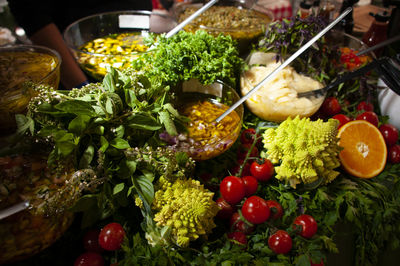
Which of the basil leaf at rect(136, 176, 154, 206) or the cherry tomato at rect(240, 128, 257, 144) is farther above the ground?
the basil leaf at rect(136, 176, 154, 206)

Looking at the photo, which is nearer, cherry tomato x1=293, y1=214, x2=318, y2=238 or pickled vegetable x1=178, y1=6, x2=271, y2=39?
cherry tomato x1=293, y1=214, x2=318, y2=238

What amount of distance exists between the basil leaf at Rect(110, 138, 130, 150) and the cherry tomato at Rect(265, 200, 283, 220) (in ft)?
1.46

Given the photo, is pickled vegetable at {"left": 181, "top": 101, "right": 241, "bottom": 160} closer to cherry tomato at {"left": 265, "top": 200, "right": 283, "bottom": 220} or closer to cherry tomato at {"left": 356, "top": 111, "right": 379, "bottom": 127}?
cherry tomato at {"left": 265, "top": 200, "right": 283, "bottom": 220}

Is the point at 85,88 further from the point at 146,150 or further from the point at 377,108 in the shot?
the point at 377,108

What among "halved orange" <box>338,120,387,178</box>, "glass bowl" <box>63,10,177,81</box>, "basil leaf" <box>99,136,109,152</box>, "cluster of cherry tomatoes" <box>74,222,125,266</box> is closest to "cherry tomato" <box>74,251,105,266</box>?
"cluster of cherry tomatoes" <box>74,222,125,266</box>

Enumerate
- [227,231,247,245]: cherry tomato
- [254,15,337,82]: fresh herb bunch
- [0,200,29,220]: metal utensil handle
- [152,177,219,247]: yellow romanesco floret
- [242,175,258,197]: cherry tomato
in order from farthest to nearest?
[254,15,337,82]: fresh herb bunch → [242,175,258,197]: cherry tomato → [227,231,247,245]: cherry tomato → [152,177,219,247]: yellow romanesco floret → [0,200,29,220]: metal utensil handle

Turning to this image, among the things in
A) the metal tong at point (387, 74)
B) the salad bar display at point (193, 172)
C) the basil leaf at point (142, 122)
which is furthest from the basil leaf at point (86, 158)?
the metal tong at point (387, 74)

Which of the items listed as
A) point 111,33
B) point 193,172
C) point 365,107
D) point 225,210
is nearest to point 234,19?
point 111,33

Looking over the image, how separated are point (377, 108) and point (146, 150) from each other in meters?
1.18

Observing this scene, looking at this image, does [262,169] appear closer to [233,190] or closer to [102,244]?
[233,190]

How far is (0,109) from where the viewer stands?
787 mm

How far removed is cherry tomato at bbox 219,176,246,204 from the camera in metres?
0.83

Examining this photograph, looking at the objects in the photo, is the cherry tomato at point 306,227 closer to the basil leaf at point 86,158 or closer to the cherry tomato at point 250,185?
the cherry tomato at point 250,185

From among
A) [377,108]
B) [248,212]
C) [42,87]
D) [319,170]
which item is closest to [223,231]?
[248,212]
